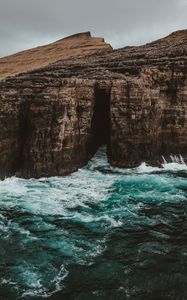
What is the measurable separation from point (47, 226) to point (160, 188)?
10776 millimetres

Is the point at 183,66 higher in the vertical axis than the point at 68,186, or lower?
higher

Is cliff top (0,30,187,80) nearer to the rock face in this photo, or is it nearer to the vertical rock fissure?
the rock face

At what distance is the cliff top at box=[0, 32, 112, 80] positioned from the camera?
248 ft

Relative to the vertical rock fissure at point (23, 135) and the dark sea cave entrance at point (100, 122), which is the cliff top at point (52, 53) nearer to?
the dark sea cave entrance at point (100, 122)

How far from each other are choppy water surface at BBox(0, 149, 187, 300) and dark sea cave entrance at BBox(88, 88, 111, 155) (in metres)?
6.01

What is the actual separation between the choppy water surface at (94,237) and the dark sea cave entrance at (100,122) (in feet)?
19.7

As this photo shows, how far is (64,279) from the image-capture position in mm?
19750

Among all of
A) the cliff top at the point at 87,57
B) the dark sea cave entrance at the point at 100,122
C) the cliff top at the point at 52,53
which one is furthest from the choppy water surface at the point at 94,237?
the cliff top at the point at 52,53

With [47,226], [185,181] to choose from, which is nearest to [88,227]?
[47,226]

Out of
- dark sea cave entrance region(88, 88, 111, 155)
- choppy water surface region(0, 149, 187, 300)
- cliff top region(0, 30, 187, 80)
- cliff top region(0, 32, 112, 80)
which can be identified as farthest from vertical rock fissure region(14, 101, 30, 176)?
cliff top region(0, 32, 112, 80)

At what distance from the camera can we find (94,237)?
24.3 meters

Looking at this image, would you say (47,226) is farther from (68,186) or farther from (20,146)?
(20,146)

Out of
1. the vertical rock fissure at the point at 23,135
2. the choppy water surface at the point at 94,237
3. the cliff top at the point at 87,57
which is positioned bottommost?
the choppy water surface at the point at 94,237

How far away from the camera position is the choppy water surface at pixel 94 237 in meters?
19.1
